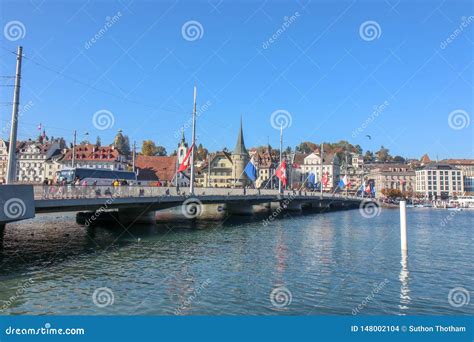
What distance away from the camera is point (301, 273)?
24047 mm

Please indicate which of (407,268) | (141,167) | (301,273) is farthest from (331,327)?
(141,167)

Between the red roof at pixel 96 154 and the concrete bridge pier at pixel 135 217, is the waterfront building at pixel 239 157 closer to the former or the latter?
the red roof at pixel 96 154

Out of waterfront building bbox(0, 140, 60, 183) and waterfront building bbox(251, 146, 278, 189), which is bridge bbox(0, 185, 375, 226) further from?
waterfront building bbox(251, 146, 278, 189)

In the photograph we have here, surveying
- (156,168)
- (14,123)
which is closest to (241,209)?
(14,123)

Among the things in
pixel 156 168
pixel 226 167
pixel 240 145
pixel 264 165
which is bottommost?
pixel 156 168

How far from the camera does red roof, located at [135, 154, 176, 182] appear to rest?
413ft

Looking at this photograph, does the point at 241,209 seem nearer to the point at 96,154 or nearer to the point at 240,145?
the point at 96,154

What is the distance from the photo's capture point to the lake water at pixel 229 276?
57.4 ft

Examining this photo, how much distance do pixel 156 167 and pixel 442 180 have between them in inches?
5141

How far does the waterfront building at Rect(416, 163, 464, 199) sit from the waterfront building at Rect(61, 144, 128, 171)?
430 ft

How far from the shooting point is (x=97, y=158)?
130 metres

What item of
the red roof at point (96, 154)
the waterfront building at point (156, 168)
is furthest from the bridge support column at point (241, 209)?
the red roof at point (96, 154)

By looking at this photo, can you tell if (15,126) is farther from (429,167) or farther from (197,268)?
(429,167)

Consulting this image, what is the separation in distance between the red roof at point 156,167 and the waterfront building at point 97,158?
18.6 feet
